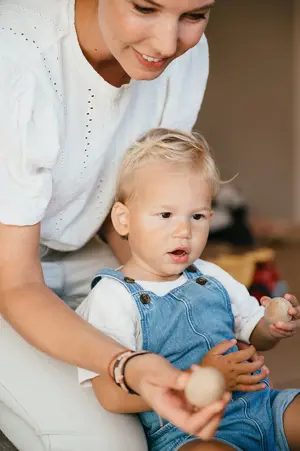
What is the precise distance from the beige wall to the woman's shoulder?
10.3 feet

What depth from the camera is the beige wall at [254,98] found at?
473cm

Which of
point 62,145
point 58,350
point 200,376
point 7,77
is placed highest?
point 7,77

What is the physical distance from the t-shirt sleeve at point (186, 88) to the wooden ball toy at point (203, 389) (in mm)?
805

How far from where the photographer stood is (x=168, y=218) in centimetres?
156

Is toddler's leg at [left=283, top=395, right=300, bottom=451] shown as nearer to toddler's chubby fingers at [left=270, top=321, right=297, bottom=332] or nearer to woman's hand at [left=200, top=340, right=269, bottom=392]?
toddler's chubby fingers at [left=270, top=321, right=297, bottom=332]

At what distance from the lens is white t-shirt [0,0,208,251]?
60.1 inches

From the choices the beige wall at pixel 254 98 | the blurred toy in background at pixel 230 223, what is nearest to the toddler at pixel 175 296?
the blurred toy in background at pixel 230 223

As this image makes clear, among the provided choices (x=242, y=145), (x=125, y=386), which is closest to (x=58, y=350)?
(x=125, y=386)

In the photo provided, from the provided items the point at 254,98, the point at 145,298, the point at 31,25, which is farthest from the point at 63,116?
the point at 254,98

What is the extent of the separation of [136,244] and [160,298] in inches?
4.3

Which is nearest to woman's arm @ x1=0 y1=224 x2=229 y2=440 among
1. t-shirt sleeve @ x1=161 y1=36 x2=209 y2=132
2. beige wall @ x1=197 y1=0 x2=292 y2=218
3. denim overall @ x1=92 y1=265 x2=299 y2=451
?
denim overall @ x1=92 y1=265 x2=299 y2=451

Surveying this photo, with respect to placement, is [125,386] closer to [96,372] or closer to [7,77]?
[96,372]

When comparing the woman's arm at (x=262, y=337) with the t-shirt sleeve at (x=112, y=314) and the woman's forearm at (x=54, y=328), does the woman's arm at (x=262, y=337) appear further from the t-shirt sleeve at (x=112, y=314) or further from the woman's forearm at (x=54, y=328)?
the woman's forearm at (x=54, y=328)

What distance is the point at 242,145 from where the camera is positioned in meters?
4.85
